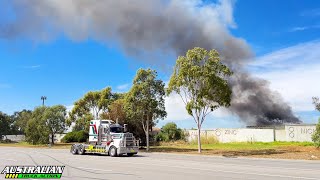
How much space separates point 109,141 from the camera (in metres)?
35.1

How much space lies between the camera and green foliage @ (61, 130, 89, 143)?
224ft

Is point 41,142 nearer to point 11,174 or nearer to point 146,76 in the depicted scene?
point 146,76

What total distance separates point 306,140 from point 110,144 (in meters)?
27.2

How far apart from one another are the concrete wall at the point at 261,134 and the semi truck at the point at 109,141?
79.5 ft

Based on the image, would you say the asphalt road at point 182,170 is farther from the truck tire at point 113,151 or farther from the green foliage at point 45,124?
the green foliage at point 45,124

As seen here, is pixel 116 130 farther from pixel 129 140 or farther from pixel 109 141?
pixel 129 140

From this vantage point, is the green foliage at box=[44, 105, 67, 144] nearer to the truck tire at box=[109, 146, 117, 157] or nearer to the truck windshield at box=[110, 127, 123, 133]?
the truck windshield at box=[110, 127, 123, 133]

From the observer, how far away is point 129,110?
44.5 m

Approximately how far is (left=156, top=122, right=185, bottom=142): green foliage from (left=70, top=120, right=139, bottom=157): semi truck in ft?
87.4

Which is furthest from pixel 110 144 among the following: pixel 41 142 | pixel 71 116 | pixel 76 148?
pixel 71 116

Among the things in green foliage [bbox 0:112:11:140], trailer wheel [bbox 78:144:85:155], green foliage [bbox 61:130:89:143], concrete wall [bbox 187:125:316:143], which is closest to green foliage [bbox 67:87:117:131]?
green foliage [bbox 61:130:89:143]

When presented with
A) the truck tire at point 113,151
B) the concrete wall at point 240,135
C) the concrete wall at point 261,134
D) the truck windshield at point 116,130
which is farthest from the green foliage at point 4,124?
the truck tire at point 113,151

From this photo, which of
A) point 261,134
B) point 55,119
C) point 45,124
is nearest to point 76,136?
point 55,119

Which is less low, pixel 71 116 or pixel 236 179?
pixel 71 116
